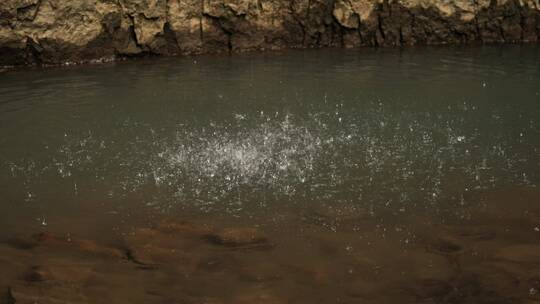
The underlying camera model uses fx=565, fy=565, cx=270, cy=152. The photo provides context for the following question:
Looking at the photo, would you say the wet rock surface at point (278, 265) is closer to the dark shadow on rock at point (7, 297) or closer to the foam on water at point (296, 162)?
the dark shadow on rock at point (7, 297)

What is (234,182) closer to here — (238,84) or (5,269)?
(5,269)

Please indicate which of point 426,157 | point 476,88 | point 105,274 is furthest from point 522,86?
point 105,274

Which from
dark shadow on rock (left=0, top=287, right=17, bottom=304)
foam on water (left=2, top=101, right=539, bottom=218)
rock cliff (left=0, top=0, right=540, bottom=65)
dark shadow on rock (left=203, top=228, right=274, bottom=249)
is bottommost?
dark shadow on rock (left=203, top=228, right=274, bottom=249)

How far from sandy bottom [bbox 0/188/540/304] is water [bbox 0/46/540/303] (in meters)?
0.02

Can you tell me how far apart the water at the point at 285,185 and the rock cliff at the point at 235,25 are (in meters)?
2.75

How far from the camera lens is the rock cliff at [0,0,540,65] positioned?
52.0ft

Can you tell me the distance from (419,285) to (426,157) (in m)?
3.61

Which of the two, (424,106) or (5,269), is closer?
(5,269)

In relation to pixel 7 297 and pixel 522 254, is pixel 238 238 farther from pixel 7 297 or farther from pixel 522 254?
pixel 522 254

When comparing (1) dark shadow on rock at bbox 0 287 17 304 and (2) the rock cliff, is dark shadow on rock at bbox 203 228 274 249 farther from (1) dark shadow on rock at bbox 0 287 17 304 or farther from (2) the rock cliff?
(2) the rock cliff

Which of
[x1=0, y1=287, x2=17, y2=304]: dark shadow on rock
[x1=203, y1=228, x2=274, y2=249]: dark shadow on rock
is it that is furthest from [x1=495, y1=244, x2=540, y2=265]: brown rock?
[x1=0, y1=287, x2=17, y2=304]: dark shadow on rock

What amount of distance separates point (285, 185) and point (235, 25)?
11.8m

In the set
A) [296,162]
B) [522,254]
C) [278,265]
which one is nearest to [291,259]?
[278,265]

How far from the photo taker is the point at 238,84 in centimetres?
1334
